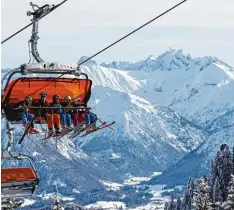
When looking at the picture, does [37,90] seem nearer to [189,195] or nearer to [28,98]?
[28,98]

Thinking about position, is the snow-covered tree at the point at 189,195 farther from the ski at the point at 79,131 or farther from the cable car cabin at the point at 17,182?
the cable car cabin at the point at 17,182

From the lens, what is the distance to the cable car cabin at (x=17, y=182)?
16.2m

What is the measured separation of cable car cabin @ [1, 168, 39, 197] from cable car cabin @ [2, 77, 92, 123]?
1.07 m

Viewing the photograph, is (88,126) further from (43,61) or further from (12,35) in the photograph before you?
(12,35)

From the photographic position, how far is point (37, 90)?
19375 mm

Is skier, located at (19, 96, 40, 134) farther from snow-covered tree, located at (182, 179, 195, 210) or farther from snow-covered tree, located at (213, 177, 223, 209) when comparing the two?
snow-covered tree, located at (182, 179, 195, 210)

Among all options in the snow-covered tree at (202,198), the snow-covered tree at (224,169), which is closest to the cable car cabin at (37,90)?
the snow-covered tree at (202,198)

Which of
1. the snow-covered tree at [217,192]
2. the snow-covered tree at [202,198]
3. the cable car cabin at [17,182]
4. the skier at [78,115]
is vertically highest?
the skier at [78,115]

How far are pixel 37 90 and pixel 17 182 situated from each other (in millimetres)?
2967

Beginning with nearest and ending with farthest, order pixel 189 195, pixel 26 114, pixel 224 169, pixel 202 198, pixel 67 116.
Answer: pixel 26 114 → pixel 67 116 → pixel 202 198 → pixel 224 169 → pixel 189 195

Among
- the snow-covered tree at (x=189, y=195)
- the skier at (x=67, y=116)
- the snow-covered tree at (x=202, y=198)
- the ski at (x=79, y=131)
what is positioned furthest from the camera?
the snow-covered tree at (x=189, y=195)

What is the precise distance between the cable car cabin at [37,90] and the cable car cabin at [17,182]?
1.07m

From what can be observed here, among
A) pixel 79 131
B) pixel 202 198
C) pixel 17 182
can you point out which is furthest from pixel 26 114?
pixel 202 198

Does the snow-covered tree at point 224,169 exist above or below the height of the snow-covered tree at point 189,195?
above
